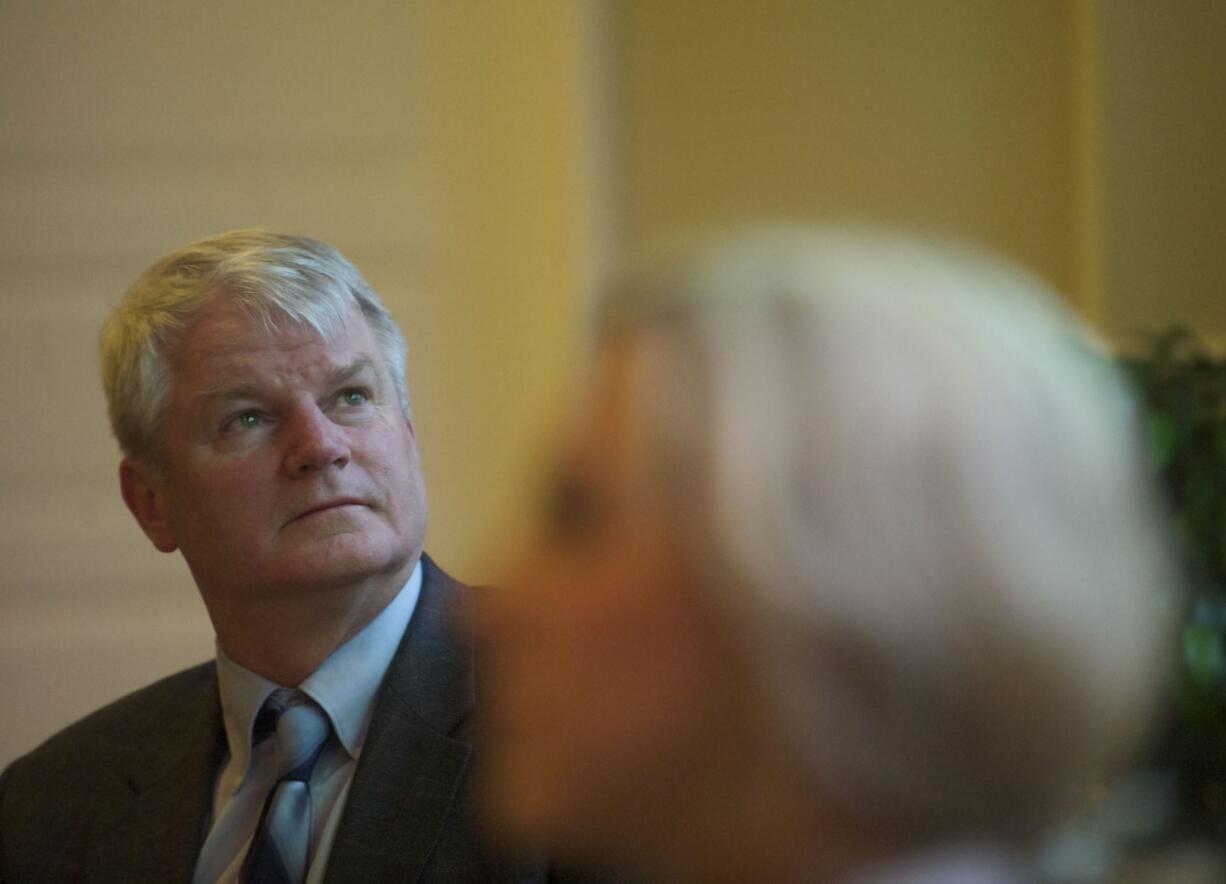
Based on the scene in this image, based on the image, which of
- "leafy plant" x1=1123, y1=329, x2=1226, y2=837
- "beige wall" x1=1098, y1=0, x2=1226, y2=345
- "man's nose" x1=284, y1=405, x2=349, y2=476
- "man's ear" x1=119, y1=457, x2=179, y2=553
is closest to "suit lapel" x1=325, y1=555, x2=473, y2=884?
"man's nose" x1=284, y1=405, x2=349, y2=476

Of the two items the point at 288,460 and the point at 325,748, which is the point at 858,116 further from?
the point at 325,748

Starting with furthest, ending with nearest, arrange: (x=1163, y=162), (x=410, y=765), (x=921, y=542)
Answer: (x=1163, y=162)
(x=410, y=765)
(x=921, y=542)

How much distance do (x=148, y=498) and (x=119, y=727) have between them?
0.34m

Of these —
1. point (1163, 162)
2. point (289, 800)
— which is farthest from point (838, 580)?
point (1163, 162)

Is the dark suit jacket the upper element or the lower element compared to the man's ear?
lower

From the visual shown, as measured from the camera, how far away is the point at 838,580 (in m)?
0.78

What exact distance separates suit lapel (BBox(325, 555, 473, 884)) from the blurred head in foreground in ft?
3.01

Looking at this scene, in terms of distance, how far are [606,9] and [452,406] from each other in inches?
42.7

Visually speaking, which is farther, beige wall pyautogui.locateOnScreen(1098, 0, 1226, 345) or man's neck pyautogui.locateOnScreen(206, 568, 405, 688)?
beige wall pyautogui.locateOnScreen(1098, 0, 1226, 345)

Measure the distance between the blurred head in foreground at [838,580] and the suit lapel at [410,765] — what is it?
3.01 feet

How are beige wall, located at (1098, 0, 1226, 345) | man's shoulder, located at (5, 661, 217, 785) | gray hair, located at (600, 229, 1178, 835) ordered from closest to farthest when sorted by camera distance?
gray hair, located at (600, 229, 1178, 835)
man's shoulder, located at (5, 661, 217, 785)
beige wall, located at (1098, 0, 1226, 345)

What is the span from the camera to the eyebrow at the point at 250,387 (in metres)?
2.03

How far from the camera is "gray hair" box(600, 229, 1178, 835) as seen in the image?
773 mm

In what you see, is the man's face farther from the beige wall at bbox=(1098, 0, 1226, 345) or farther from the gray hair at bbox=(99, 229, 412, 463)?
the beige wall at bbox=(1098, 0, 1226, 345)
